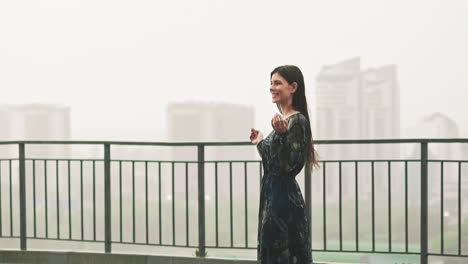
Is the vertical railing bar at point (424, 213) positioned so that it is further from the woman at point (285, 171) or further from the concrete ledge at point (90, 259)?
the woman at point (285, 171)

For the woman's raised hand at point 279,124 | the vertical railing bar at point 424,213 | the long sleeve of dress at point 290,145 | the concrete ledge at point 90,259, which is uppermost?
the woman's raised hand at point 279,124

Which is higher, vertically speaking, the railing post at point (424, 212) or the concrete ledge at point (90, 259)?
the railing post at point (424, 212)

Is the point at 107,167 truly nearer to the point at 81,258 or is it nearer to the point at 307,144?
the point at 81,258

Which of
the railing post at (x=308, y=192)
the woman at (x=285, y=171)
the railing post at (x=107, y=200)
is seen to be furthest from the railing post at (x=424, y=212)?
the railing post at (x=107, y=200)

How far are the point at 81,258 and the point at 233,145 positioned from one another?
205 centimetres

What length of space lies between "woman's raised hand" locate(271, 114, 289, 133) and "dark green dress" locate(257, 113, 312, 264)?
76 millimetres

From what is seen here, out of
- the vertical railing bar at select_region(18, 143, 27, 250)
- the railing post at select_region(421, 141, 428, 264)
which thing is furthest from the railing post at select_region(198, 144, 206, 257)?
the railing post at select_region(421, 141, 428, 264)

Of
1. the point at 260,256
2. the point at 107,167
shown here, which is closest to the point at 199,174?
the point at 107,167

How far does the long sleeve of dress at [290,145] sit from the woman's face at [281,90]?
0.47ft

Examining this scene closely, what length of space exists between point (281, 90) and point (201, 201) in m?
3.21

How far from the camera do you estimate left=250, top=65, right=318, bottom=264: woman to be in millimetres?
3967

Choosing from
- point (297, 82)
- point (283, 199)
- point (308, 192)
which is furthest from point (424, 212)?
point (297, 82)

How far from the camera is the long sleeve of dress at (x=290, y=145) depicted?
13.0 ft

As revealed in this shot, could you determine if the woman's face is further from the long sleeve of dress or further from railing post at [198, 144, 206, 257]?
railing post at [198, 144, 206, 257]
